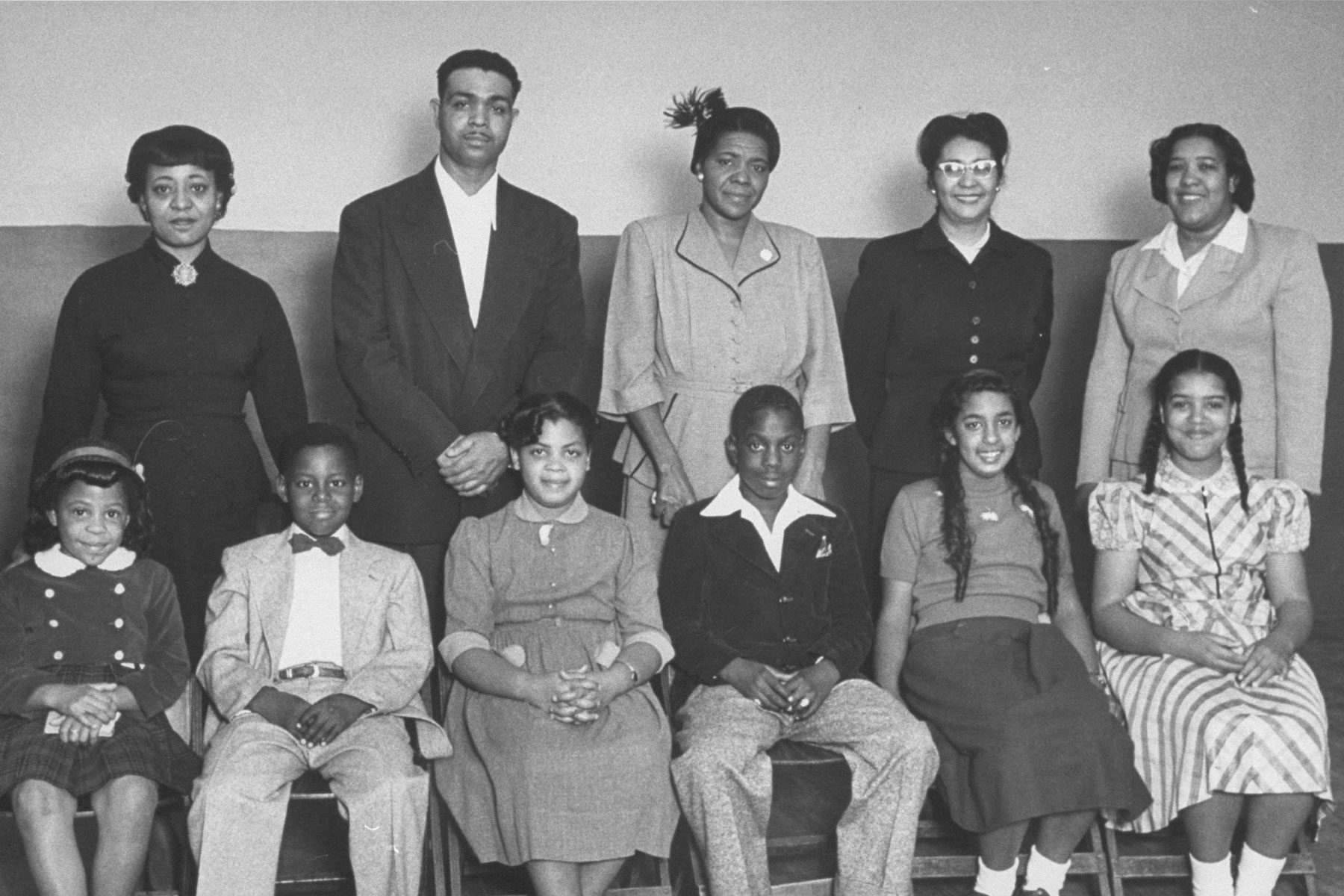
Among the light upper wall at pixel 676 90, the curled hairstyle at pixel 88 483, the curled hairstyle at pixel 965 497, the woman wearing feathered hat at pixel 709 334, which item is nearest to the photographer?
the curled hairstyle at pixel 88 483

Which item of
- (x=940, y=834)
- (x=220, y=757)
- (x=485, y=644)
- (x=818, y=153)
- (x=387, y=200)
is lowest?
(x=940, y=834)

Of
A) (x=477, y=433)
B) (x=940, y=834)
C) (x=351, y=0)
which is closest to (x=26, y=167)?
(x=351, y=0)

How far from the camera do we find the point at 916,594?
3684 millimetres

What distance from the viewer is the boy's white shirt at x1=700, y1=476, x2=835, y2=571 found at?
3584 mm

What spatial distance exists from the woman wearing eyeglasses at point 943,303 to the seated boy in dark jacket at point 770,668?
0.36 meters

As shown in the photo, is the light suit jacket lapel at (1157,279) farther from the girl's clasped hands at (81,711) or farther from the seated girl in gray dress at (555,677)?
the girl's clasped hands at (81,711)

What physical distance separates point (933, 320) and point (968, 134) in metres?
0.48

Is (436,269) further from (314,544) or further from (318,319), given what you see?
(318,319)

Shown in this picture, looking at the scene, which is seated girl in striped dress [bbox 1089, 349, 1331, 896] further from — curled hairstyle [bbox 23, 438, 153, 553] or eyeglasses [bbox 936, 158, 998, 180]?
curled hairstyle [bbox 23, 438, 153, 553]

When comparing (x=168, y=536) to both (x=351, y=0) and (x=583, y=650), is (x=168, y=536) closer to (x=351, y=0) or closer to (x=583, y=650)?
(x=583, y=650)

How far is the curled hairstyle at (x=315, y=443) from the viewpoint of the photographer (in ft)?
11.3

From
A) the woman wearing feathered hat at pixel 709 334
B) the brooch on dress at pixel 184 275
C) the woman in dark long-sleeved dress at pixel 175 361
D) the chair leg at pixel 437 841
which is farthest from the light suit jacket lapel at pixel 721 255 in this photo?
the chair leg at pixel 437 841

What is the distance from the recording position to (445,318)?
360cm

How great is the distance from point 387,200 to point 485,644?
1.10 m
